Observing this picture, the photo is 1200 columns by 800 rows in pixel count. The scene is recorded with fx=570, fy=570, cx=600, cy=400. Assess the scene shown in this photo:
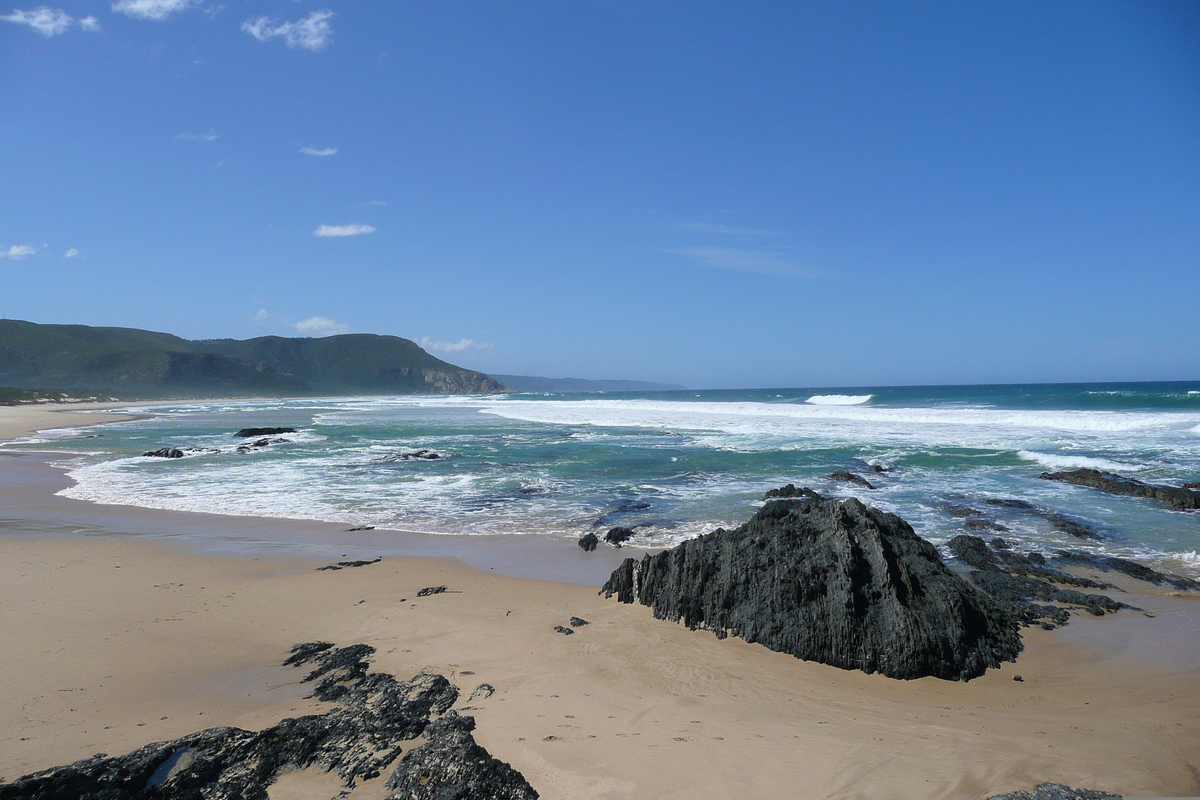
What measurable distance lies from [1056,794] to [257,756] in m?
4.32

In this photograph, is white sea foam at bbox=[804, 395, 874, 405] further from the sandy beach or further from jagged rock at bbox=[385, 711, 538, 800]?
jagged rock at bbox=[385, 711, 538, 800]

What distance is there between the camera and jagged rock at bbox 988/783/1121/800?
293 cm

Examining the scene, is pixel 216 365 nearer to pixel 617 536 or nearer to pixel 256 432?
pixel 256 432

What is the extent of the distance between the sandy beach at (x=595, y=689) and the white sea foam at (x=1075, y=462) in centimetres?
1100

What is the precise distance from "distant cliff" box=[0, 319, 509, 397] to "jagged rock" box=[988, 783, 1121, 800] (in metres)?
107

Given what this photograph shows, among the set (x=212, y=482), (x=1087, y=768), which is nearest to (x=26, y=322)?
(x=212, y=482)

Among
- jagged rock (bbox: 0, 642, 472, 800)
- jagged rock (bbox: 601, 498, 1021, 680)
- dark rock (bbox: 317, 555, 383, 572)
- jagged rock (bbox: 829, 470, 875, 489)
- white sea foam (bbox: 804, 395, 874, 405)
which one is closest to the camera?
jagged rock (bbox: 0, 642, 472, 800)

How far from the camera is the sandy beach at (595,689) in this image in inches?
131

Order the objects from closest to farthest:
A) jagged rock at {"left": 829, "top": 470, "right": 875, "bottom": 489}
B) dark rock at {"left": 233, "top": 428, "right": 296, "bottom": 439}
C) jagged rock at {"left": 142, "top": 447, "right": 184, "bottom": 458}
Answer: jagged rock at {"left": 829, "top": 470, "right": 875, "bottom": 489}, jagged rock at {"left": 142, "top": 447, "right": 184, "bottom": 458}, dark rock at {"left": 233, "top": 428, "right": 296, "bottom": 439}

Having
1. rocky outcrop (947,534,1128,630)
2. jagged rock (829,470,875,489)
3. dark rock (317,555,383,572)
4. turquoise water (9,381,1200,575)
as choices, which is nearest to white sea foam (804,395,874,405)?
turquoise water (9,381,1200,575)

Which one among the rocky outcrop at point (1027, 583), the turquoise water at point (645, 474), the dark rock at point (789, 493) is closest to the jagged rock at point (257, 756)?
the turquoise water at point (645, 474)

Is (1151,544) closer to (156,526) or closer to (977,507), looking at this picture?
(977,507)

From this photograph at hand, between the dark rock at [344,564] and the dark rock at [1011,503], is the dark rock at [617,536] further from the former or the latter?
the dark rock at [1011,503]

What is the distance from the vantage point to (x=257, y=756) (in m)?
3.22
